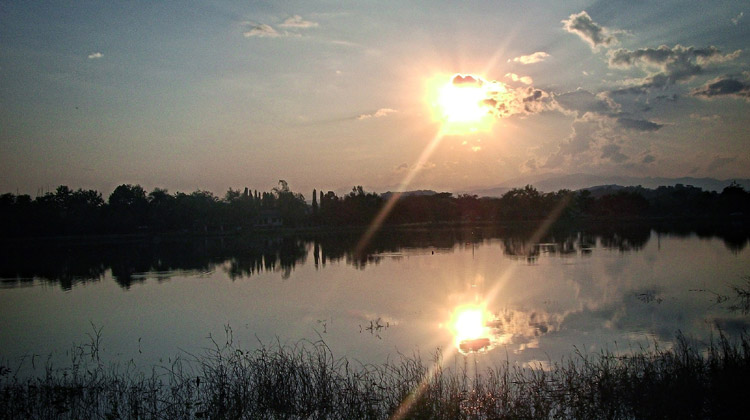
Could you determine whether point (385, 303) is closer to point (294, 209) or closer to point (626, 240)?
point (626, 240)

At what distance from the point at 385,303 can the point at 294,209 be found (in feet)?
264

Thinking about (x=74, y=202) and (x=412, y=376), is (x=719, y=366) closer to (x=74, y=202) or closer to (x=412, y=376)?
(x=412, y=376)

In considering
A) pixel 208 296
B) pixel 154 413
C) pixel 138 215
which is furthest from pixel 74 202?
pixel 154 413

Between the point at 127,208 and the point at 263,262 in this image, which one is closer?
the point at 263,262

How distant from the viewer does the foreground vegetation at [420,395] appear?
752 cm

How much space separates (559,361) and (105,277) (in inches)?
1129

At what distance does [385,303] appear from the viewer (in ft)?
65.8

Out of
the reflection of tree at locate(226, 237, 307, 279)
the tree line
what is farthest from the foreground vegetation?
the tree line

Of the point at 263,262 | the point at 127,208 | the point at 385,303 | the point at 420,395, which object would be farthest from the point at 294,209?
the point at 420,395

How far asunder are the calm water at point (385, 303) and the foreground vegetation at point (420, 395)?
266 cm

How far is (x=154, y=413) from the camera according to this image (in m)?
8.55

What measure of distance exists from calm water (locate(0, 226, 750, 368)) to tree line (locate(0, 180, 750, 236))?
40119mm

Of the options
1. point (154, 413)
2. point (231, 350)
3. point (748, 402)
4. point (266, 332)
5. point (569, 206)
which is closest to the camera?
point (748, 402)

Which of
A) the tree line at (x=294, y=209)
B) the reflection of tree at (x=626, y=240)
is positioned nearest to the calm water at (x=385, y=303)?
the reflection of tree at (x=626, y=240)
